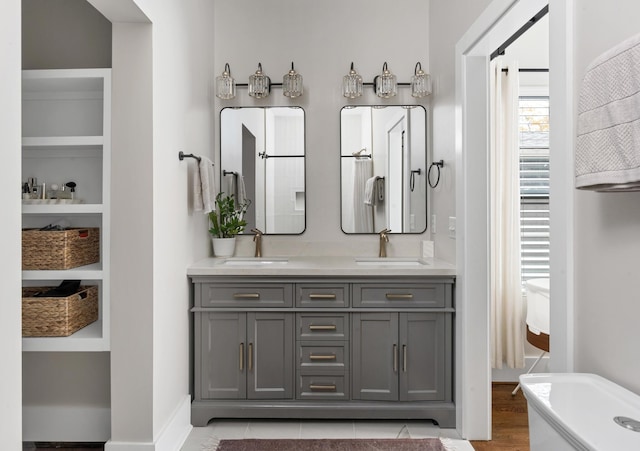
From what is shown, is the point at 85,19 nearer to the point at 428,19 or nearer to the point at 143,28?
the point at 143,28

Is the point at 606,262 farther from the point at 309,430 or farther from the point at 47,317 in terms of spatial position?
the point at 47,317

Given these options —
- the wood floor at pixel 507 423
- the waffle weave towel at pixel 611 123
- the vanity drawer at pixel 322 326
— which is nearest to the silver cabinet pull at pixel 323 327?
the vanity drawer at pixel 322 326

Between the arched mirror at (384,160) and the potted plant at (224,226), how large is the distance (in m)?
0.78

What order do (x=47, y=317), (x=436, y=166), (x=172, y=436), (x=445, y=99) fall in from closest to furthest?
1. (x=47, y=317)
2. (x=172, y=436)
3. (x=445, y=99)
4. (x=436, y=166)

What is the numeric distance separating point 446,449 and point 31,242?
7.28 feet

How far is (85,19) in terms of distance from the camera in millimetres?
2178

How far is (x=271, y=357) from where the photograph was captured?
2553mm

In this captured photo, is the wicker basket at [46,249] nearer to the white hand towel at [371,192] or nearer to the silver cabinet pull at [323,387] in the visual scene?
the silver cabinet pull at [323,387]

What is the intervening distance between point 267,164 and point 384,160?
83cm

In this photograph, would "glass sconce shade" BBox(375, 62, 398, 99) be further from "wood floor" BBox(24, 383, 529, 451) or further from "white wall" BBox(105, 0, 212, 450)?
"wood floor" BBox(24, 383, 529, 451)

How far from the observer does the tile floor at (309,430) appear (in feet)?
7.98

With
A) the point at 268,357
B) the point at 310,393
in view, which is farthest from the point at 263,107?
the point at 310,393

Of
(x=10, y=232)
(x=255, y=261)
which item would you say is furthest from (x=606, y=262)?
(x=255, y=261)

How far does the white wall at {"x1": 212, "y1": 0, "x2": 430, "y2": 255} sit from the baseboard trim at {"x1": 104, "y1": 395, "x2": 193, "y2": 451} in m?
1.67
